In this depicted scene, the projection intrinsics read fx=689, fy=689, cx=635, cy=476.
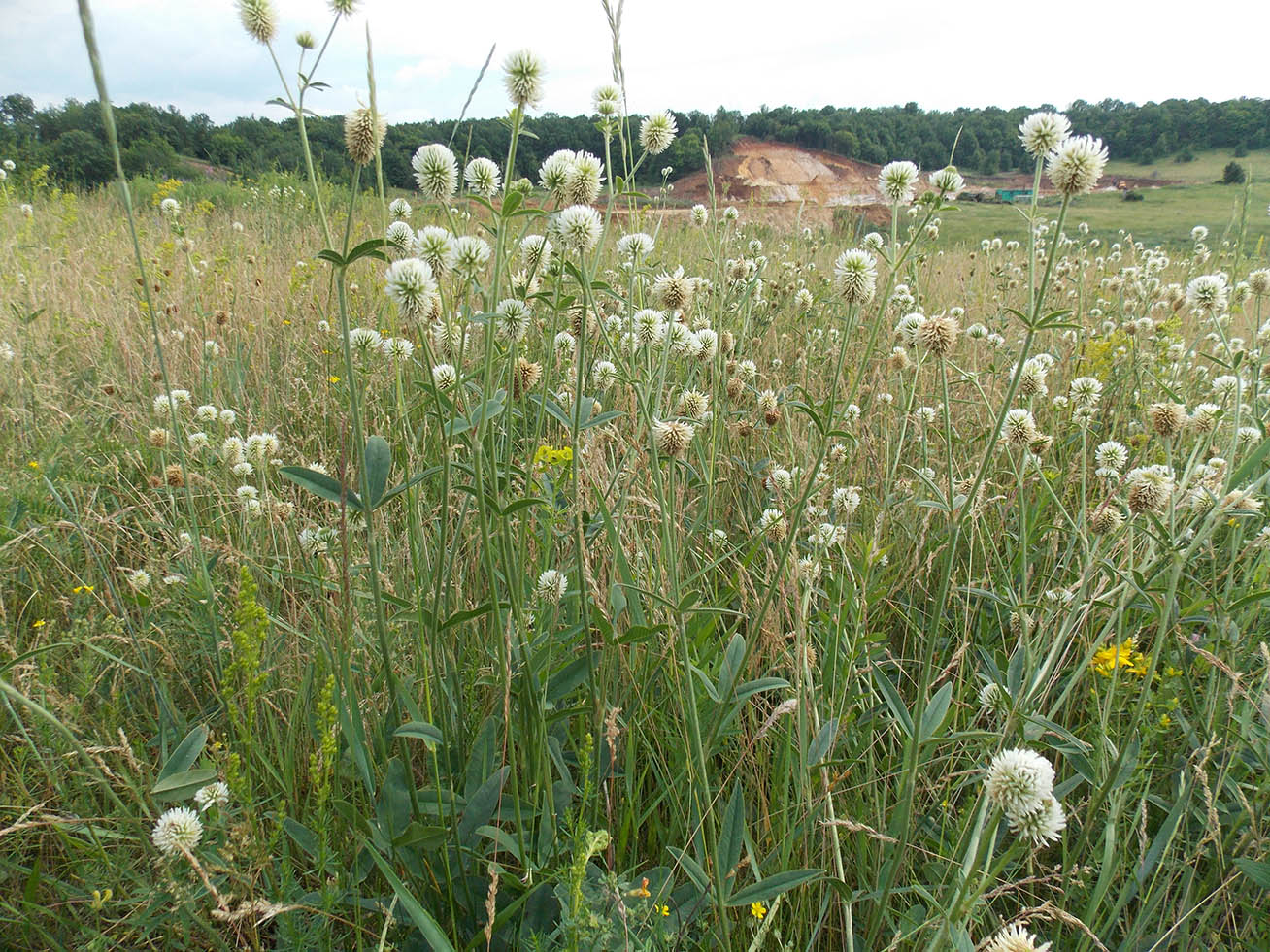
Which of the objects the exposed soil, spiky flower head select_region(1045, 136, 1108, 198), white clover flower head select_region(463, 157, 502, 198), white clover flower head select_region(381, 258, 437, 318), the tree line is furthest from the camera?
the exposed soil

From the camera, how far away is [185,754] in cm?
128

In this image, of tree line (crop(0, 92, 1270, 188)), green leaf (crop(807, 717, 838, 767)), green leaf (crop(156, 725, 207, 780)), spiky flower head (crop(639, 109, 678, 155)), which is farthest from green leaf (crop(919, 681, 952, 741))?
tree line (crop(0, 92, 1270, 188))

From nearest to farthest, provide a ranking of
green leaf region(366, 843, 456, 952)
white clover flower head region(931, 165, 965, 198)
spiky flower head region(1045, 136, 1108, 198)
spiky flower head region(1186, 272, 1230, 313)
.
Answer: green leaf region(366, 843, 456, 952) < spiky flower head region(1045, 136, 1108, 198) < white clover flower head region(931, 165, 965, 198) < spiky flower head region(1186, 272, 1230, 313)

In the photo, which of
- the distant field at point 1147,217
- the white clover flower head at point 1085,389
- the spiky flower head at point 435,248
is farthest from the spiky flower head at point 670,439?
the distant field at point 1147,217

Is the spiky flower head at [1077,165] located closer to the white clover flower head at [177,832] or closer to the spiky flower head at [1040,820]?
the spiky flower head at [1040,820]

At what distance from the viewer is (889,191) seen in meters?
1.79

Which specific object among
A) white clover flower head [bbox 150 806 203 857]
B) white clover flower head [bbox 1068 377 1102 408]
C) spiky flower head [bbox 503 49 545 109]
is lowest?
white clover flower head [bbox 150 806 203 857]

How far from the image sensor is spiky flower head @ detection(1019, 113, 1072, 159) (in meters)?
1.27

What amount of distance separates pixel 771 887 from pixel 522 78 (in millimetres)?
1522

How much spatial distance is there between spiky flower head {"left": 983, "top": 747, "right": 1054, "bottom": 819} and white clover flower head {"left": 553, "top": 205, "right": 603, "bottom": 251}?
114cm

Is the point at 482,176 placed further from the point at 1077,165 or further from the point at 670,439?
the point at 1077,165

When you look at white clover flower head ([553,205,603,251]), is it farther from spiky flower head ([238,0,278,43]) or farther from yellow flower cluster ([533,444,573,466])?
spiky flower head ([238,0,278,43])

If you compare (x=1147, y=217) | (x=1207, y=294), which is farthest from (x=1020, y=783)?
(x=1147, y=217)

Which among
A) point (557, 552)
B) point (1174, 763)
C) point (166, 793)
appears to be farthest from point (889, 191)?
point (166, 793)
